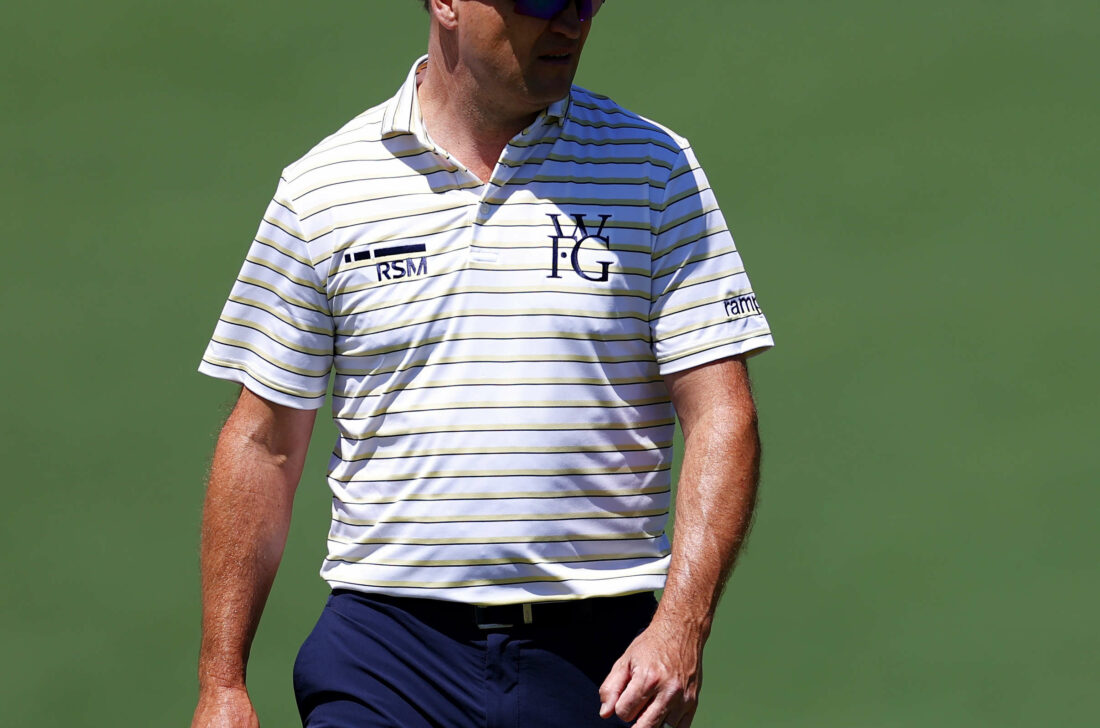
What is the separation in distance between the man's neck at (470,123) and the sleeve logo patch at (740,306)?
0.42 metres

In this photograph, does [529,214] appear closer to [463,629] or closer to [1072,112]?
[463,629]

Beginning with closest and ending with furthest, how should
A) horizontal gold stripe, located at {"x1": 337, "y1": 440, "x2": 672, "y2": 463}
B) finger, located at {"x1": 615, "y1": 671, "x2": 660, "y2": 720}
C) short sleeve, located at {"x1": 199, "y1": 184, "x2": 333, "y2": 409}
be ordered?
finger, located at {"x1": 615, "y1": 671, "x2": 660, "y2": 720} < horizontal gold stripe, located at {"x1": 337, "y1": 440, "x2": 672, "y2": 463} < short sleeve, located at {"x1": 199, "y1": 184, "x2": 333, "y2": 409}

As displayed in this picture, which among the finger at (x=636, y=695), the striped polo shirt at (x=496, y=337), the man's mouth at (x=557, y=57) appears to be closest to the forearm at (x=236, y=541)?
the striped polo shirt at (x=496, y=337)

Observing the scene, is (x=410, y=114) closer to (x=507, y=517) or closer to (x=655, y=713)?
(x=507, y=517)

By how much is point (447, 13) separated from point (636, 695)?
3.54 ft

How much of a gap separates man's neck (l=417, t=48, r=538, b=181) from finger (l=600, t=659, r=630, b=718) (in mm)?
781

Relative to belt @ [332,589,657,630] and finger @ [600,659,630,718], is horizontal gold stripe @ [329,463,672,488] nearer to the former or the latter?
belt @ [332,589,657,630]

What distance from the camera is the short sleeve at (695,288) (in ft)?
9.28

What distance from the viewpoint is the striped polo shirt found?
2.78 meters

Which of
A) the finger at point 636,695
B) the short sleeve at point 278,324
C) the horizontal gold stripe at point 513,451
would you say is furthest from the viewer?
the short sleeve at point 278,324

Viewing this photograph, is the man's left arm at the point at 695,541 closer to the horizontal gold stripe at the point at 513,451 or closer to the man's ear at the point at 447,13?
the horizontal gold stripe at the point at 513,451

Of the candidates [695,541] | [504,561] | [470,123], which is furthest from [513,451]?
[470,123]

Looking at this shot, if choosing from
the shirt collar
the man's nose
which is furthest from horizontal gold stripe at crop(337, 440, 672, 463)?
the man's nose

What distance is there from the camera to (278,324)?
114 inches
